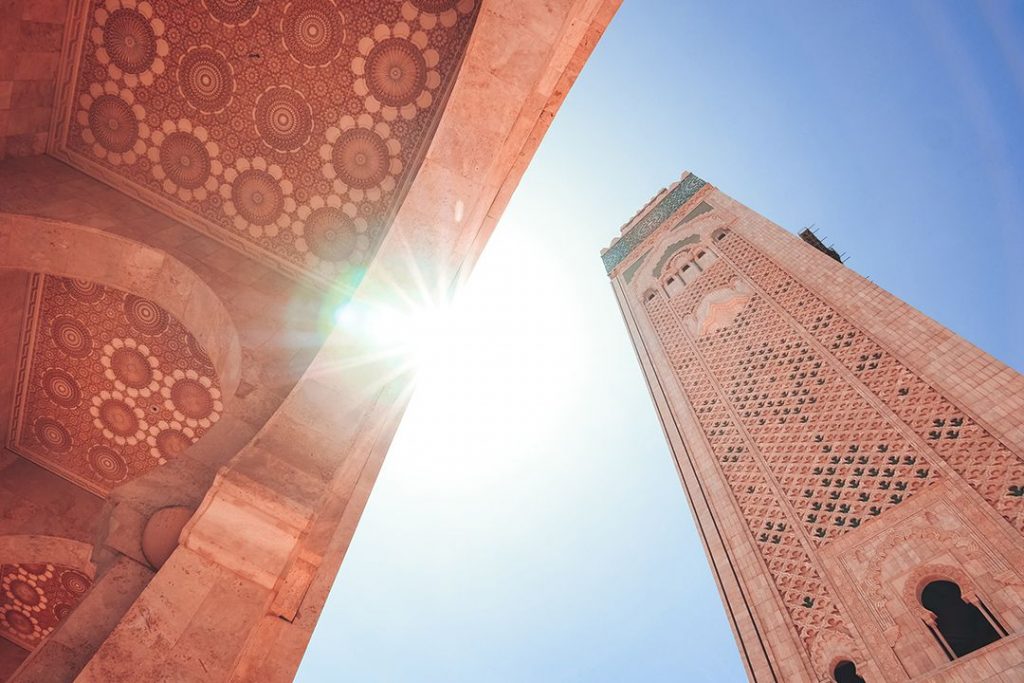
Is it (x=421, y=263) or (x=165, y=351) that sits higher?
(x=165, y=351)

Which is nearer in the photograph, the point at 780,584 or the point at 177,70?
the point at 177,70

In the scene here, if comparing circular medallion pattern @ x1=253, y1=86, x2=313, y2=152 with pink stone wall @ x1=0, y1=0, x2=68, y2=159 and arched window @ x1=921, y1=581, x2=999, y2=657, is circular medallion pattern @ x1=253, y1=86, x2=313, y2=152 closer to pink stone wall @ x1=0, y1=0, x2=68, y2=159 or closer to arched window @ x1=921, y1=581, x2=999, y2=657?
pink stone wall @ x1=0, y1=0, x2=68, y2=159

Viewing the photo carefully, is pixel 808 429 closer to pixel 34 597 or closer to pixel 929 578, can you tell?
pixel 929 578

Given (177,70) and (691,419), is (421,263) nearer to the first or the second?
(177,70)

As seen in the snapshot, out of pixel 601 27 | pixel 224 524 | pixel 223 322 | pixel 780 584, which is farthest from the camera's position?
pixel 780 584

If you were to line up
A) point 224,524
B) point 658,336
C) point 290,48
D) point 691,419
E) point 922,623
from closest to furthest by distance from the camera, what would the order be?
1. point 224,524
2. point 290,48
3. point 922,623
4. point 691,419
5. point 658,336

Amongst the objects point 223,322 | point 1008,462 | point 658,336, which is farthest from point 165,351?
point 658,336

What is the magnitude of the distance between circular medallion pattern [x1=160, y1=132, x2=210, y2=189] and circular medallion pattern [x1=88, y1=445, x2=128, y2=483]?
2.06 metres

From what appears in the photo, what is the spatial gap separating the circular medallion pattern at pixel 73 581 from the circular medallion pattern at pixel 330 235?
3.22 m

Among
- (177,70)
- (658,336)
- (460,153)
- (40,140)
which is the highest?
(658,336)

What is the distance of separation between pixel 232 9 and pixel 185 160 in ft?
2.83

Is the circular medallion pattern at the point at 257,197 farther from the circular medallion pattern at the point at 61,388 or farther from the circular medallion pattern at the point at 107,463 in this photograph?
the circular medallion pattern at the point at 107,463

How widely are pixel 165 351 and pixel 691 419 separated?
731 cm

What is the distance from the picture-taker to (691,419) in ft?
27.7
